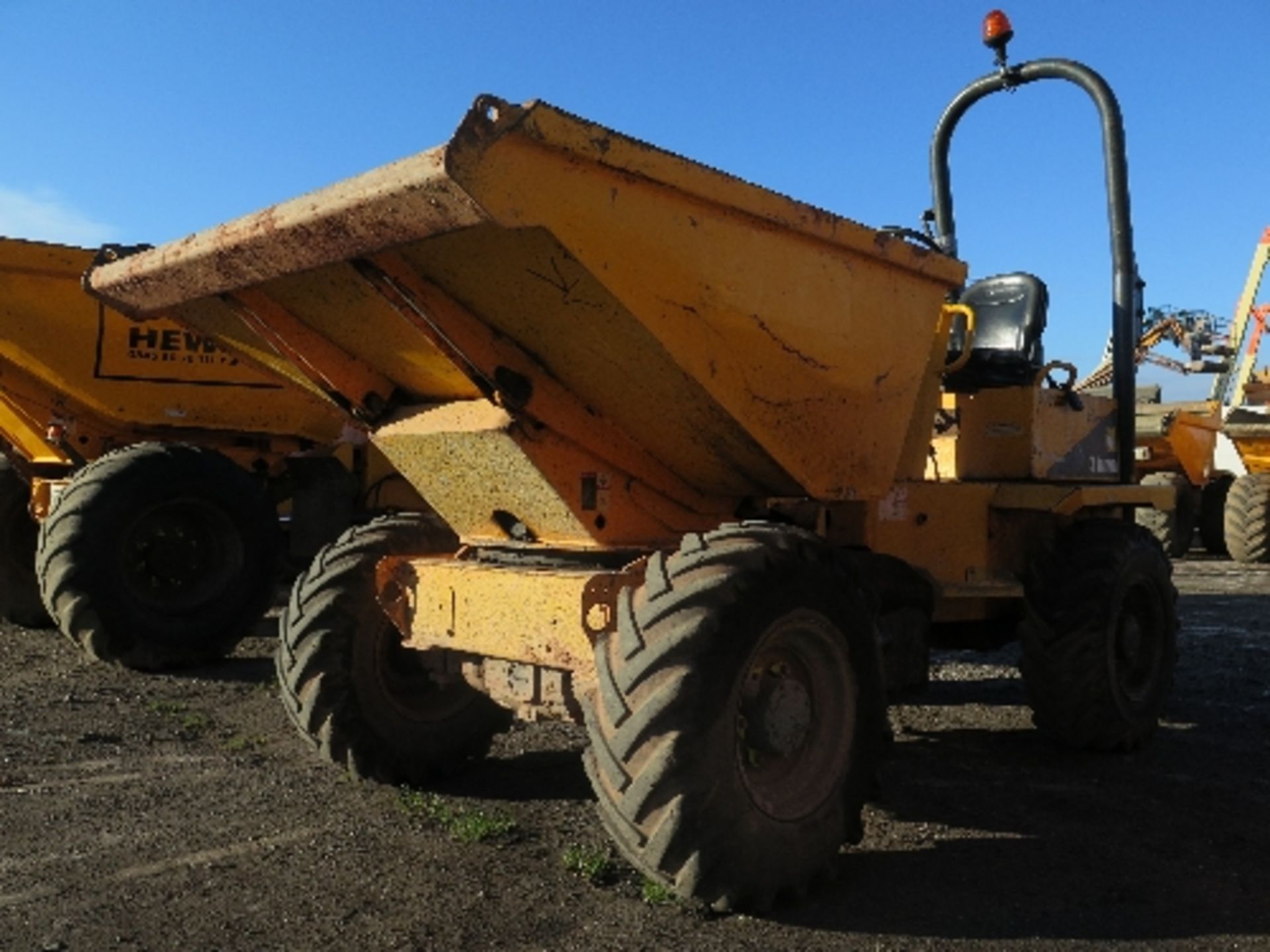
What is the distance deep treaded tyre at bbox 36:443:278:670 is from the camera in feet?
23.5

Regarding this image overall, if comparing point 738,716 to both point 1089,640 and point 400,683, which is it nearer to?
point 400,683

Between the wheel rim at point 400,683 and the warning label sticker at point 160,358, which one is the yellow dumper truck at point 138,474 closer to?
the warning label sticker at point 160,358

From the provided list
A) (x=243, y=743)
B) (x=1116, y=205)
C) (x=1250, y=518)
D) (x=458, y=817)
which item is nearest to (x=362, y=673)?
(x=458, y=817)

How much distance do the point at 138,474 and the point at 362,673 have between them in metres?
3.41

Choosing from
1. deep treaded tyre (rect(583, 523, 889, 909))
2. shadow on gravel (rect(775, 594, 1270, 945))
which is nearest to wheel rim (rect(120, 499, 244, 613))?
shadow on gravel (rect(775, 594, 1270, 945))

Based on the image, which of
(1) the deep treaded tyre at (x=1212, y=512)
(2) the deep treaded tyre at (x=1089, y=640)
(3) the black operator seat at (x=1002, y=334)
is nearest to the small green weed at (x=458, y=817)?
(2) the deep treaded tyre at (x=1089, y=640)

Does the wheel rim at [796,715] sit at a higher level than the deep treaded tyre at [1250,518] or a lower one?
lower

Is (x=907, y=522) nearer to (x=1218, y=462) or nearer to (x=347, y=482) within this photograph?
(x=347, y=482)

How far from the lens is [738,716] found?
12.0 feet

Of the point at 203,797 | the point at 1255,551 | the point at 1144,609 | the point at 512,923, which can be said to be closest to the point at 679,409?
the point at 512,923

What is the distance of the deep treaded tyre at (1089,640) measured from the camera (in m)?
5.37

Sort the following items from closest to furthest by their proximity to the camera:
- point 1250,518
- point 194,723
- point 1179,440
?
point 194,723
point 1250,518
point 1179,440

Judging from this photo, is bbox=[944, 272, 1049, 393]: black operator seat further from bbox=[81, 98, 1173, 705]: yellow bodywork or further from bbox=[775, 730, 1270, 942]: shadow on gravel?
bbox=[775, 730, 1270, 942]: shadow on gravel

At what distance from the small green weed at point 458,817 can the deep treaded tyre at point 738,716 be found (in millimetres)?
860
